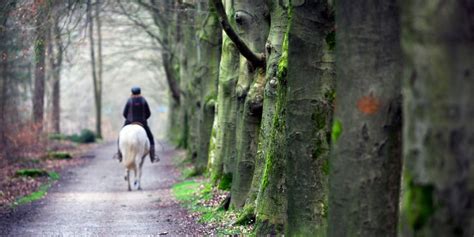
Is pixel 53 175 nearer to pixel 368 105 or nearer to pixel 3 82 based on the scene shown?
pixel 3 82

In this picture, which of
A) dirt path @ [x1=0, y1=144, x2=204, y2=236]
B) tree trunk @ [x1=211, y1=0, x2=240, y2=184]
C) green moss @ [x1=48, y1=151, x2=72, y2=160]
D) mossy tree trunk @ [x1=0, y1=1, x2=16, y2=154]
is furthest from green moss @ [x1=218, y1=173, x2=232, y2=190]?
green moss @ [x1=48, y1=151, x2=72, y2=160]

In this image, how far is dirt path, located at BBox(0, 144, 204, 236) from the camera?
45.6ft

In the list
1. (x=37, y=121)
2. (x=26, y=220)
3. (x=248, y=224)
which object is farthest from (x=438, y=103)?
(x=37, y=121)

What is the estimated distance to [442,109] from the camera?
16.4ft

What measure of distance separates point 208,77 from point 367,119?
1818 centimetres

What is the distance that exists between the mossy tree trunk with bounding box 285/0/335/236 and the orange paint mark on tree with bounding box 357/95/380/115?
2.64 m

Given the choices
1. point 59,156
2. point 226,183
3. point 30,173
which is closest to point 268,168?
point 226,183

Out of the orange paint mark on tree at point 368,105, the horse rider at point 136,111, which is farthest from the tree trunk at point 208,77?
the orange paint mark on tree at point 368,105

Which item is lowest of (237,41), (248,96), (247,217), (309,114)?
(247,217)

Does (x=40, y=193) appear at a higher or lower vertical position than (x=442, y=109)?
lower

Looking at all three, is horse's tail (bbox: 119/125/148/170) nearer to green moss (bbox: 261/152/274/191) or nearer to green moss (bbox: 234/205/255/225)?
green moss (bbox: 234/205/255/225)

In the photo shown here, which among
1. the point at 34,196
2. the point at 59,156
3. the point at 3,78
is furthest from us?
the point at 59,156

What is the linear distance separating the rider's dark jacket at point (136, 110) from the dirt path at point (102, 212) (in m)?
1.94

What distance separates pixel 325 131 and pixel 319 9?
142 centimetres
